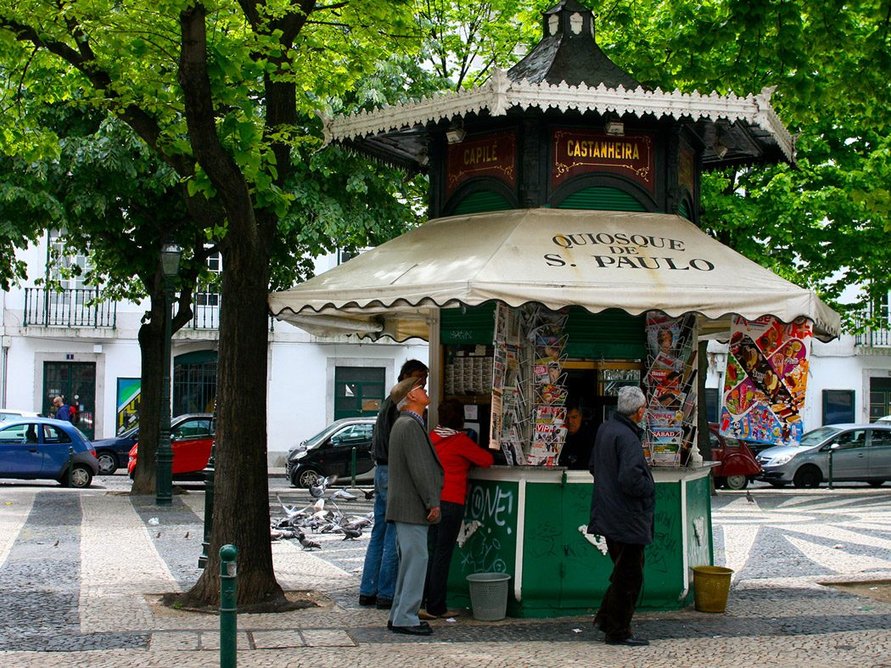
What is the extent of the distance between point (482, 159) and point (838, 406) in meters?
32.3

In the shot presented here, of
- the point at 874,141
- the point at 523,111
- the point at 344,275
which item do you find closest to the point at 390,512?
the point at 344,275

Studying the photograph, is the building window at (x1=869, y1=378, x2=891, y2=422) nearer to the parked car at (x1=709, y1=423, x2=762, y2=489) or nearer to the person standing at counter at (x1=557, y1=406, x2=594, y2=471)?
the parked car at (x1=709, y1=423, x2=762, y2=489)

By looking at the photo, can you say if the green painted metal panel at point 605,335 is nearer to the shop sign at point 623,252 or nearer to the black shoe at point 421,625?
the shop sign at point 623,252

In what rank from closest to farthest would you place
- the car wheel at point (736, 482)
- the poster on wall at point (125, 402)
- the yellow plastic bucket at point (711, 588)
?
the yellow plastic bucket at point (711, 588) → the car wheel at point (736, 482) → the poster on wall at point (125, 402)

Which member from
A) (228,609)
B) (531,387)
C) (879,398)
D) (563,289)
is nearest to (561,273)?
(563,289)

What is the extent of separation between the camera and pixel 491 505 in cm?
983

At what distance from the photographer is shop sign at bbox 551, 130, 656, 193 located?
1048cm

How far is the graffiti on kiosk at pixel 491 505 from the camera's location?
970cm

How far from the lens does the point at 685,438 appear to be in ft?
34.9

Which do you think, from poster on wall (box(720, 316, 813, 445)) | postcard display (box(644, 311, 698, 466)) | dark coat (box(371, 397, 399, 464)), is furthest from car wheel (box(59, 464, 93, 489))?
poster on wall (box(720, 316, 813, 445))

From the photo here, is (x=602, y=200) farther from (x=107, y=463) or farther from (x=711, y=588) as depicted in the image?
(x=107, y=463)

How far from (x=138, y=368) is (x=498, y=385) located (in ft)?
92.2

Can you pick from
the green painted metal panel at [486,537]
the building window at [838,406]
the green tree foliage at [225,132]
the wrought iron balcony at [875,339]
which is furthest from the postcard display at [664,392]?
the wrought iron balcony at [875,339]

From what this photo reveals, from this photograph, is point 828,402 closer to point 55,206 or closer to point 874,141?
point 874,141
